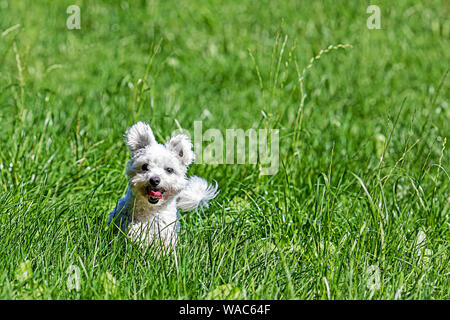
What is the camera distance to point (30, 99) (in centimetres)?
618

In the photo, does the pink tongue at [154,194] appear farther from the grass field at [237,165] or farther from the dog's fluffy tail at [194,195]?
the dog's fluffy tail at [194,195]

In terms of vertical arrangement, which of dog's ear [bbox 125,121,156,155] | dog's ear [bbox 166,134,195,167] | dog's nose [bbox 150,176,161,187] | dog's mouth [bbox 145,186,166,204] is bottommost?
dog's mouth [bbox 145,186,166,204]

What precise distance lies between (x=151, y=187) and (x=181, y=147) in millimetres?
336

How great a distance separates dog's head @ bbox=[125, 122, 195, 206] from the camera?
133 inches

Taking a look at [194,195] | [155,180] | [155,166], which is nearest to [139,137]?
[155,166]

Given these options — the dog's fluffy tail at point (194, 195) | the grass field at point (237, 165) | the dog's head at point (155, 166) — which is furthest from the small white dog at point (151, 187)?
the dog's fluffy tail at point (194, 195)

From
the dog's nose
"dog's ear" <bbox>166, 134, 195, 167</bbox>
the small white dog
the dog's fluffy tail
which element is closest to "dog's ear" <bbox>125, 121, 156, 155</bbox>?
the small white dog

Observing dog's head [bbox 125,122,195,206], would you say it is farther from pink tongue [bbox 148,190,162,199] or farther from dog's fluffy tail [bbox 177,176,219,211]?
dog's fluffy tail [bbox 177,176,219,211]

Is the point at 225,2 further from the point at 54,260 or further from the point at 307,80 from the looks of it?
the point at 54,260

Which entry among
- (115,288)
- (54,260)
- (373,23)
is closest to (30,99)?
(54,260)

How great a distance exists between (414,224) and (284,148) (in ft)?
5.53

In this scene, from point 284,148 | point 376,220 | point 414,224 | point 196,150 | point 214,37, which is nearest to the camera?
point 376,220

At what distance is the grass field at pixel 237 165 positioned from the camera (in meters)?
3.37
